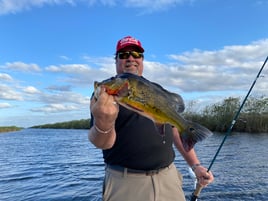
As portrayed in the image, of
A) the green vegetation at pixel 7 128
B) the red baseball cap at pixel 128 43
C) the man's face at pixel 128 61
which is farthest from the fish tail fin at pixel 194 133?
the green vegetation at pixel 7 128

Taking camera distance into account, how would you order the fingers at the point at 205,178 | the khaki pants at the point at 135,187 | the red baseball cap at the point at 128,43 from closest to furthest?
the khaki pants at the point at 135,187 < the red baseball cap at the point at 128,43 < the fingers at the point at 205,178

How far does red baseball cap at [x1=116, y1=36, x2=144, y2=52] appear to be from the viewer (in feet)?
13.1

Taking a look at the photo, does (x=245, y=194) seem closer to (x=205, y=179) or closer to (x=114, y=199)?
(x=205, y=179)

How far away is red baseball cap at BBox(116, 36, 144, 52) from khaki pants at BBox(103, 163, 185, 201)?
147 cm

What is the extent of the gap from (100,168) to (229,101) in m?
32.6

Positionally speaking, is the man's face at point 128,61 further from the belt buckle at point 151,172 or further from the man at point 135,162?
the belt buckle at point 151,172

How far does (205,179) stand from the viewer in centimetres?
432

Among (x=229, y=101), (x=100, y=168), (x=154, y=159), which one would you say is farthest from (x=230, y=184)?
(x=229, y=101)

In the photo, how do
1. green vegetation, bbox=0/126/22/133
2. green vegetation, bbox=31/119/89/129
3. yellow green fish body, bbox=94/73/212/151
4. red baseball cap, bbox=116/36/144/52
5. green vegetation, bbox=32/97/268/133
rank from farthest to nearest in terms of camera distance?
green vegetation, bbox=31/119/89/129
green vegetation, bbox=0/126/22/133
green vegetation, bbox=32/97/268/133
red baseball cap, bbox=116/36/144/52
yellow green fish body, bbox=94/73/212/151

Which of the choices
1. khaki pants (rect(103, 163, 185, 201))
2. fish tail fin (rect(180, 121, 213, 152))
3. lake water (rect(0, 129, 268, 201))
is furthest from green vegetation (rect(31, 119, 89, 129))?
fish tail fin (rect(180, 121, 213, 152))

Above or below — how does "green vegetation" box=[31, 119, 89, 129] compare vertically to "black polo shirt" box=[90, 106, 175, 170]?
above

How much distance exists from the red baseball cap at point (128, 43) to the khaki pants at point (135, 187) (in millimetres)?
1469

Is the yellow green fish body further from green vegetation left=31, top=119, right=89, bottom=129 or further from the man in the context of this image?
green vegetation left=31, top=119, right=89, bottom=129

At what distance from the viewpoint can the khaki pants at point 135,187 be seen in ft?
11.5
